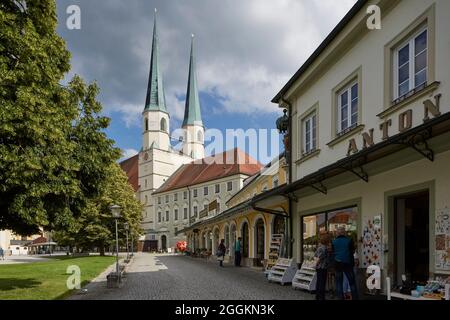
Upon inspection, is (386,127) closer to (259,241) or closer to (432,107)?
(432,107)

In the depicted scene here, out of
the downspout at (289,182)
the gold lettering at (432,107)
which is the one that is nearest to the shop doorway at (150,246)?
the downspout at (289,182)

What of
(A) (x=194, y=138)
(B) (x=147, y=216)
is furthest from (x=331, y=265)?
(A) (x=194, y=138)

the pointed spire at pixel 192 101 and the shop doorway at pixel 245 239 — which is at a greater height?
the pointed spire at pixel 192 101

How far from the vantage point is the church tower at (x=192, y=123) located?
97.2m

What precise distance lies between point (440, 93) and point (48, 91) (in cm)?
916

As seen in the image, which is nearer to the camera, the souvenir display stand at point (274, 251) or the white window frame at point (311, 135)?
the white window frame at point (311, 135)

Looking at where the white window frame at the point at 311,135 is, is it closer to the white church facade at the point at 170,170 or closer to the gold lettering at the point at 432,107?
the gold lettering at the point at 432,107

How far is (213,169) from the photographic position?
7656cm

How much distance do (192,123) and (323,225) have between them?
284 feet

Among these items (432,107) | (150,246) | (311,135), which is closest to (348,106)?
(311,135)

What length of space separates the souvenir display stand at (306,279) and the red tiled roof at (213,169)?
55364mm

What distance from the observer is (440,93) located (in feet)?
26.7

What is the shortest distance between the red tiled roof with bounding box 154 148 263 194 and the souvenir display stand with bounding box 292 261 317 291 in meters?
55.4

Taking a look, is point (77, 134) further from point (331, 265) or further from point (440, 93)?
point (440, 93)
